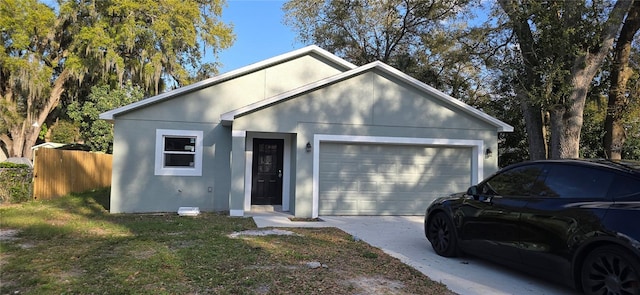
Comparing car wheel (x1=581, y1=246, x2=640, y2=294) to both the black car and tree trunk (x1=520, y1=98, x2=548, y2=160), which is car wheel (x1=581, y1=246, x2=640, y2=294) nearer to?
the black car

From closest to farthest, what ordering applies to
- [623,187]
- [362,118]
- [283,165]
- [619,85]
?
[623,187] → [362,118] → [283,165] → [619,85]

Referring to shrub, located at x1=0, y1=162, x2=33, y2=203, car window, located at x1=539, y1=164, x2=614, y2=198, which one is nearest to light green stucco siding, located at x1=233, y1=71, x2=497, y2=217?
car window, located at x1=539, y1=164, x2=614, y2=198

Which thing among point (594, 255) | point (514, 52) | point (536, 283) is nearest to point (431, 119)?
point (514, 52)

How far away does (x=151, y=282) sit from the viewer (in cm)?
489

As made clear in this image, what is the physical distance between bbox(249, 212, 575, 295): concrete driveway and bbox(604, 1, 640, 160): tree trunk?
10063mm

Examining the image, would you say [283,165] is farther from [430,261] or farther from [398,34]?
[398,34]

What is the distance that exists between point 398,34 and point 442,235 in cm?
1676

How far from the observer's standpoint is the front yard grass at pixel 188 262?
190 inches

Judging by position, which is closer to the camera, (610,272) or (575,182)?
(610,272)

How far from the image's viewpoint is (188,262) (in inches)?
229

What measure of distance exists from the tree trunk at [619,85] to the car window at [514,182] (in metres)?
11.9

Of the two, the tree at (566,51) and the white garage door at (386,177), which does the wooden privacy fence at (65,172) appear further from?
the tree at (566,51)

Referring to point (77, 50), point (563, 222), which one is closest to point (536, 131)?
point (563, 222)

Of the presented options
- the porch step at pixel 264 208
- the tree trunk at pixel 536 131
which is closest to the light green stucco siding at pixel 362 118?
the porch step at pixel 264 208
